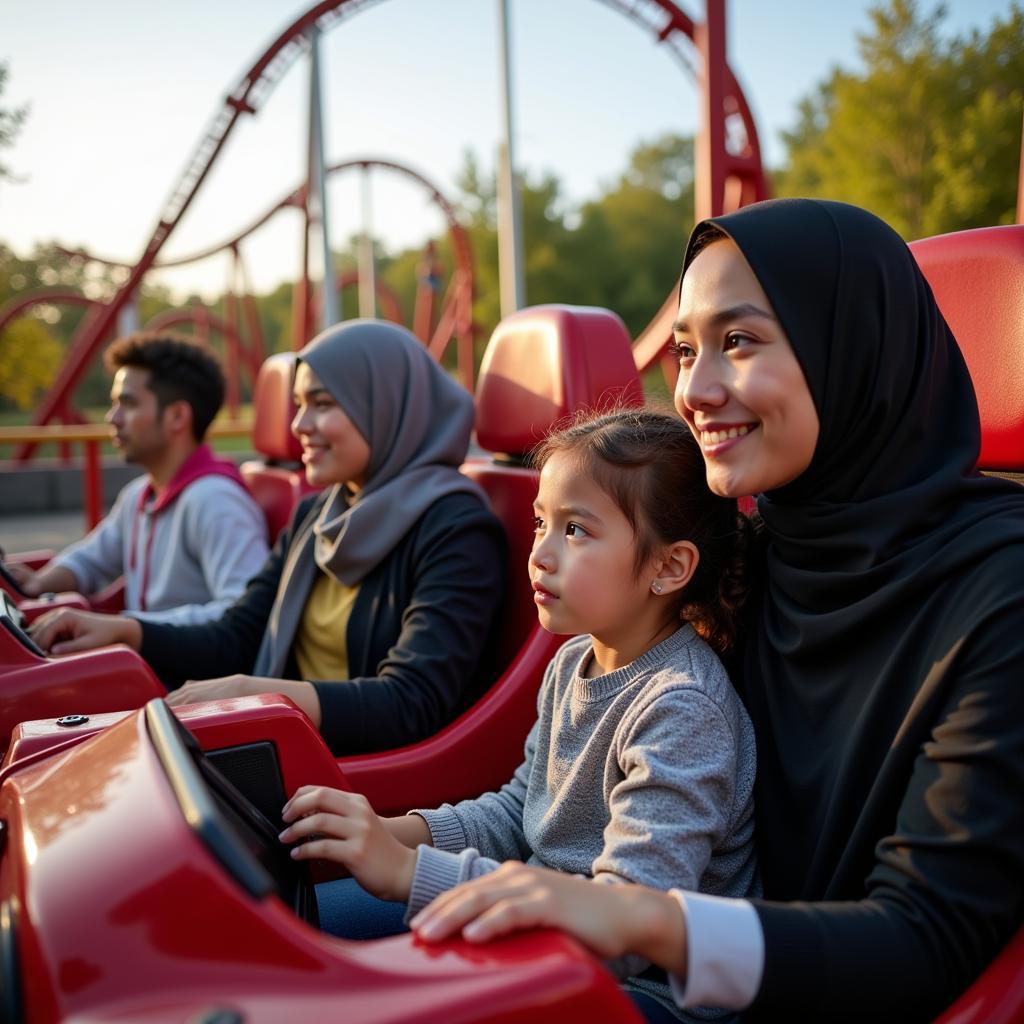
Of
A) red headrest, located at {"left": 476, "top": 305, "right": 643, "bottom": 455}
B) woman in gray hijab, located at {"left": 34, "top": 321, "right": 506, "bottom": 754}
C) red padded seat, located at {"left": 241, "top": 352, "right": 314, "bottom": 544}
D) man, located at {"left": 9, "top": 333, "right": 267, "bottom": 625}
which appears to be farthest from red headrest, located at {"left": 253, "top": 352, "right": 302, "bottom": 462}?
red headrest, located at {"left": 476, "top": 305, "right": 643, "bottom": 455}

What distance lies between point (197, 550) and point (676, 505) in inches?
79.5

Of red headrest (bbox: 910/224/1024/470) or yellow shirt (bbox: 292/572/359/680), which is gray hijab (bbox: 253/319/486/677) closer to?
yellow shirt (bbox: 292/572/359/680)

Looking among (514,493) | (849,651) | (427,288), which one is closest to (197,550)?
(514,493)

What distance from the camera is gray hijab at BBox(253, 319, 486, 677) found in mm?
2170

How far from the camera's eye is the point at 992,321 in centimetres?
129

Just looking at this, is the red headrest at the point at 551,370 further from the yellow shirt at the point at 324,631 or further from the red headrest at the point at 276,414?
the red headrest at the point at 276,414

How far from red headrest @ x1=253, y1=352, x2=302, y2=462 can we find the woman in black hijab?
2.20 metres

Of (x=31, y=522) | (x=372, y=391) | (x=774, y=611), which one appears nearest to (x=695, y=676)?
(x=774, y=611)

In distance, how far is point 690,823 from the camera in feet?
3.50

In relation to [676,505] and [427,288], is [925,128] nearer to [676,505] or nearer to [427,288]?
[427,288]

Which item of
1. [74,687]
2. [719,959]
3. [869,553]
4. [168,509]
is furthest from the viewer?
[168,509]

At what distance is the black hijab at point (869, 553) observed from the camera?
3.28 feet

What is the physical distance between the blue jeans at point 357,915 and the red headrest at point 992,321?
0.97 metres

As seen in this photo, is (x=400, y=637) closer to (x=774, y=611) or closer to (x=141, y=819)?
(x=774, y=611)
